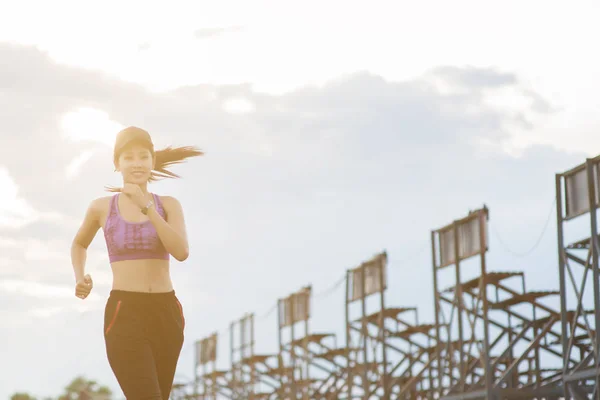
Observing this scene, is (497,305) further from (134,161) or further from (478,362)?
(134,161)

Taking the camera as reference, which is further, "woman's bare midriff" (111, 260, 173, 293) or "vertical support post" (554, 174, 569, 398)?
"vertical support post" (554, 174, 569, 398)

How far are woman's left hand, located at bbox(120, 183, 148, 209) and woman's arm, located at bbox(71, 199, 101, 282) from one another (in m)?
0.20

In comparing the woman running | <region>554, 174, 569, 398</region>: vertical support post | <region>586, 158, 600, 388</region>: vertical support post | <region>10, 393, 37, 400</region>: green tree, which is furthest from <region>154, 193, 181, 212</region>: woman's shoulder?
<region>10, 393, 37, 400</region>: green tree

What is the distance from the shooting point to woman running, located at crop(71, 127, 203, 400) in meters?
4.22

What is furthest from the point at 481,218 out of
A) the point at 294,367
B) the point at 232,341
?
the point at 232,341

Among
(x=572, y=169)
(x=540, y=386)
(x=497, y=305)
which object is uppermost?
(x=572, y=169)

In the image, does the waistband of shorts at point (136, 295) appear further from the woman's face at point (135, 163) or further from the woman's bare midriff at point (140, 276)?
the woman's face at point (135, 163)

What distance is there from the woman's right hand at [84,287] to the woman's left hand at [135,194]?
0.36 m

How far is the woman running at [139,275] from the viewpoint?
4.22 metres

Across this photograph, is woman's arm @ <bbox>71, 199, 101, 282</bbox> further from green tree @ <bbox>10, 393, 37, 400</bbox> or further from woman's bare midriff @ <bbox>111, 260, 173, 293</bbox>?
green tree @ <bbox>10, 393, 37, 400</bbox>

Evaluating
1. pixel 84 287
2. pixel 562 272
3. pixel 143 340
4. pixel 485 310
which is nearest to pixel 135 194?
pixel 84 287

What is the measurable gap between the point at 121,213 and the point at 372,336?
36488mm

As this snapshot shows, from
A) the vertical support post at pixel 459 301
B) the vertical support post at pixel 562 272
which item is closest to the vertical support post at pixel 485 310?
the vertical support post at pixel 459 301

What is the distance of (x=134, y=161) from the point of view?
4.49m
